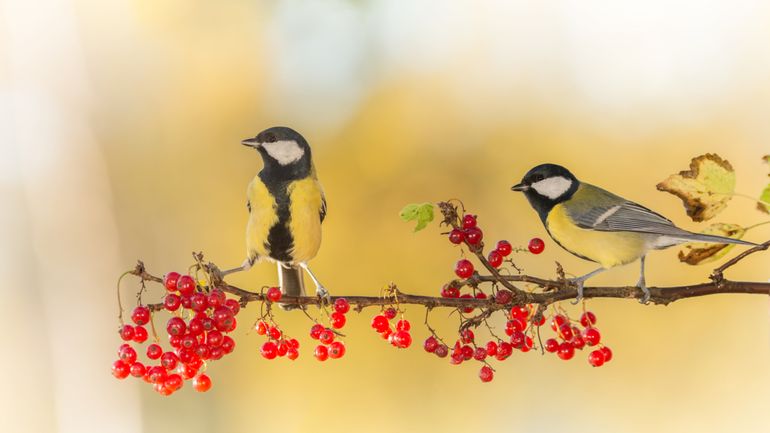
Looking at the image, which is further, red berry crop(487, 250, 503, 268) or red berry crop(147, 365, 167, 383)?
red berry crop(487, 250, 503, 268)

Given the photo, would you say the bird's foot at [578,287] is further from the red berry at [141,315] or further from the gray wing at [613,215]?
the red berry at [141,315]

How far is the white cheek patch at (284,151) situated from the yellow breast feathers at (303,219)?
8 centimetres

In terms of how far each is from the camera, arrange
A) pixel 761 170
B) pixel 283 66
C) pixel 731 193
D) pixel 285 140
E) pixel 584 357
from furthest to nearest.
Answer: pixel 283 66, pixel 584 357, pixel 761 170, pixel 285 140, pixel 731 193

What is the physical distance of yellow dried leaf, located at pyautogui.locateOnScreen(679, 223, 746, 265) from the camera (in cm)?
141

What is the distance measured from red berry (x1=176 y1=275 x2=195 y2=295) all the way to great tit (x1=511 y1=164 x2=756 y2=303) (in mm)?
811

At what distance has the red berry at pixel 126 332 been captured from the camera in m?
1.51

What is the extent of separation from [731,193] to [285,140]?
3.35ft

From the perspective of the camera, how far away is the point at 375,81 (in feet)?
18.9

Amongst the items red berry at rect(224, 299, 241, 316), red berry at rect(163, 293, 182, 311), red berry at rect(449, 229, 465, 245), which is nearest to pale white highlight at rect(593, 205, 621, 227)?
red berry at rect(449, 229, 465, 245)

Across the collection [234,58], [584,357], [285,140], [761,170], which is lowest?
[584,357]

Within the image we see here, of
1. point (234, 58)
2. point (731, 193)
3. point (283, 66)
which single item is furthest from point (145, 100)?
point (731, 193)

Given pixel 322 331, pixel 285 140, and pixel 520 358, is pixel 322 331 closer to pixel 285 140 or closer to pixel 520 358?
pixel 285 140

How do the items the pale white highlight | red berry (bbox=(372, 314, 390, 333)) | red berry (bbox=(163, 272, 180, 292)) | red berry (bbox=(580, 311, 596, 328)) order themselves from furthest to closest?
the pale white highlight < red berry (bbox=(580, 311, 596, 328)) < red berry (bbox=(372, 314, 390, 333)) < red berry (bbox=(163, 272, 180, 292))

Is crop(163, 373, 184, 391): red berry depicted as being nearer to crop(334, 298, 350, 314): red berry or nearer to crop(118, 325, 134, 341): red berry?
crop(118, 325, 134, 341): red berry
